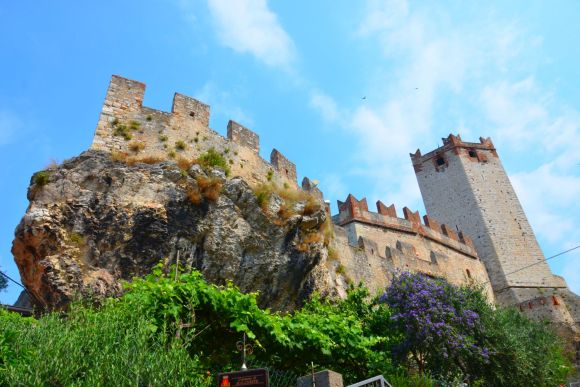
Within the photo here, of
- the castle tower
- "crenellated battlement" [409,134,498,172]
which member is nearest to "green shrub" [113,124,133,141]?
the castle tower

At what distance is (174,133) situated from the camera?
13.2 metres

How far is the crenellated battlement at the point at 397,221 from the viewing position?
993 inches

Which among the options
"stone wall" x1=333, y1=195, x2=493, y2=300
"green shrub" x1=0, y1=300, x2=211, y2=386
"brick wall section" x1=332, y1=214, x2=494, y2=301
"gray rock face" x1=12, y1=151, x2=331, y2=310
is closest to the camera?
"green shrub" x1=0, y1=300, x2=211, y2=386

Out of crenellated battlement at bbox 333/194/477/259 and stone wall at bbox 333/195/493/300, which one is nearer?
stone wall at bbox 333/195/493/300

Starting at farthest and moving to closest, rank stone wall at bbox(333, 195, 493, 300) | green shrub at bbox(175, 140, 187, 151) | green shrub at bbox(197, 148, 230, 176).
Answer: stone wall at bbox(333, 195, 493, 300), green shrub at bbox(175, 140, 187, 151), green shrub at bbox(197, 148, 230, 176)

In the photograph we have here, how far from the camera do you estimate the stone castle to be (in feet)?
42.8

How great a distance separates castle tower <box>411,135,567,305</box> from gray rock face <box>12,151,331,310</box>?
926 inches

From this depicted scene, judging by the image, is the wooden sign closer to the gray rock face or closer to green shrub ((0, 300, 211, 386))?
green shrub ((0, 300, 211, 386))

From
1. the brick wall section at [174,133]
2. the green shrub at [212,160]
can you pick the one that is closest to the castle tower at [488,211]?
the brick wall section at [174,133]

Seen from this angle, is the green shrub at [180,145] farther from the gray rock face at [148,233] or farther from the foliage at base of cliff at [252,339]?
the foliage at base of cliff at [252,339]

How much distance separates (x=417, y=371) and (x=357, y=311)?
A: 81.1 inches

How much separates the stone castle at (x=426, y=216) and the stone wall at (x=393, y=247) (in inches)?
2.4

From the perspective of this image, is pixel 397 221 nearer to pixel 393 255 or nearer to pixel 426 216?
pixel 426 216

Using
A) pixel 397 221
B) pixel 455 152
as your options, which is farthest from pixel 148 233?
pixel 455 152
